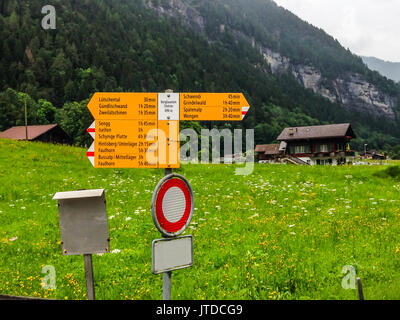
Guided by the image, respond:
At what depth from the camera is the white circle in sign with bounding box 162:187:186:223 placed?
13.0 feet

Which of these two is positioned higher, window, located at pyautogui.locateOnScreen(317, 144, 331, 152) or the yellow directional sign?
the yellow directional sign

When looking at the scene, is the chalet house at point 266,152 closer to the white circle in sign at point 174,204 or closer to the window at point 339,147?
the window at point 339,147

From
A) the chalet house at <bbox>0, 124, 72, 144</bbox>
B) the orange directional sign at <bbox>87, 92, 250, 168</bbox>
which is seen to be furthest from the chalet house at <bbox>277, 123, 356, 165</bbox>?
the orange directional sign at <bbox>87, 92, 250, 168</bbox>

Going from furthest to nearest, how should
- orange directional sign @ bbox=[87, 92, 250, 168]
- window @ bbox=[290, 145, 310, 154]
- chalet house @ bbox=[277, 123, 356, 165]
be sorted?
1. window @ bbox=[290, 145, 310, 154]
2. chalet house @ bbox=[277, 123, 356, 165]
3. orange directional sign @ bbox=[87, 92, 250, 168]

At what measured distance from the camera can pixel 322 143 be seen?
82562mm

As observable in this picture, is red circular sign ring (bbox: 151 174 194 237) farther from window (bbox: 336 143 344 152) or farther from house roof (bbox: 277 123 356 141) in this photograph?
window (bbox: 336 143 344 152)

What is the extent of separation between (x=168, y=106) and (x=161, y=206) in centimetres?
154

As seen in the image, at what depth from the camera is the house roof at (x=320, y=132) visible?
79.1 metres

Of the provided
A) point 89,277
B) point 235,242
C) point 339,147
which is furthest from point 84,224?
point 339,147

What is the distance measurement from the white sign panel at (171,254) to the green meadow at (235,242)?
81.4 inches

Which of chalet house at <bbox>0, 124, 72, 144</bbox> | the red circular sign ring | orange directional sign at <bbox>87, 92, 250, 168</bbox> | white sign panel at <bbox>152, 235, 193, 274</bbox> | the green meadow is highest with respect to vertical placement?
chalet house at <bbox>0, 124, 72, 144</bbox>

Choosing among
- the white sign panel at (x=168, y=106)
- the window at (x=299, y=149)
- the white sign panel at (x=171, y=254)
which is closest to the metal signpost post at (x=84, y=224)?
the white sign panel at (x=171, y=254)

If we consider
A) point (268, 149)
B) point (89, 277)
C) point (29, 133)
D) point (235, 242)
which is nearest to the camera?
point (89, 277)

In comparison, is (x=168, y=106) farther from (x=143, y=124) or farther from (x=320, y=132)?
(x=320, y=132)
